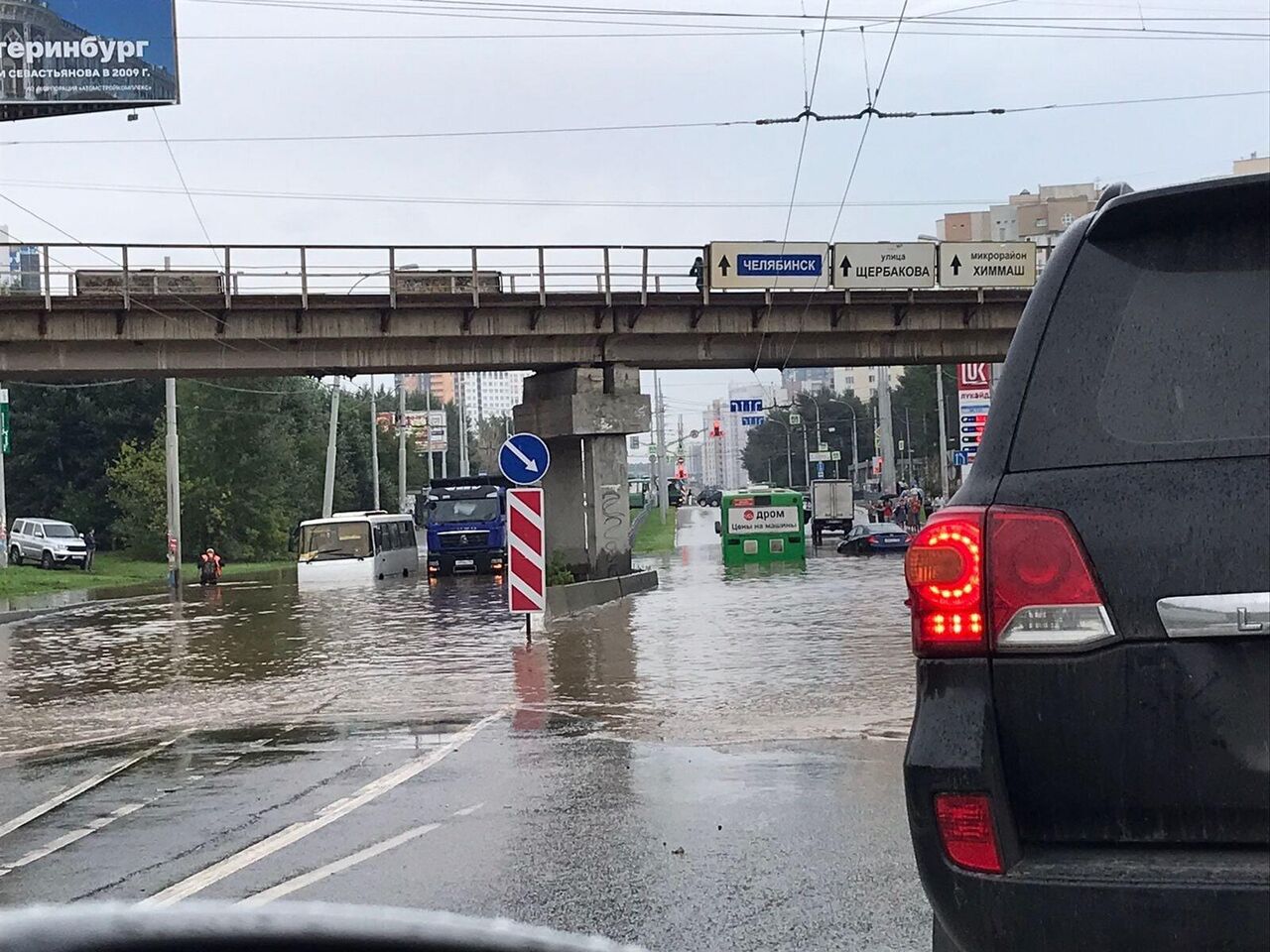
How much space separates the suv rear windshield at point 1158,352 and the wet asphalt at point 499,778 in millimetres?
2914

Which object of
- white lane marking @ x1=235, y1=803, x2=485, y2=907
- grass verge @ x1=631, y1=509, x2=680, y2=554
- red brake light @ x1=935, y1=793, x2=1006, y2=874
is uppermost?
red brake light @ x1=935, y1=793, x2=1006, y2=874

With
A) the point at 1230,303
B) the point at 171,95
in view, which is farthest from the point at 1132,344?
the point at 171,95

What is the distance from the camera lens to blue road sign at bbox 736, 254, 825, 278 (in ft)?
116

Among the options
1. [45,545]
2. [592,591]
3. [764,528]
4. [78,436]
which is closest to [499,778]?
[592,591]

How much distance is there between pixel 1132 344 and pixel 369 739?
9.42 metres

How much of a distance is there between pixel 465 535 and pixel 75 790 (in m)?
34.9

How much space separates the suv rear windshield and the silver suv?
5284 cm

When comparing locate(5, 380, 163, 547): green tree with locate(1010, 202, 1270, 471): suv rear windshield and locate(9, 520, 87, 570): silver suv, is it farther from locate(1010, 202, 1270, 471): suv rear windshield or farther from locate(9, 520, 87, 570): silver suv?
locate(1010, 202, 1270, 471): suv rear windshield

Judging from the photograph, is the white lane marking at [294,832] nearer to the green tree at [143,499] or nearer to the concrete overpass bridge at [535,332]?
the concrete overpass bridge at [535,332]

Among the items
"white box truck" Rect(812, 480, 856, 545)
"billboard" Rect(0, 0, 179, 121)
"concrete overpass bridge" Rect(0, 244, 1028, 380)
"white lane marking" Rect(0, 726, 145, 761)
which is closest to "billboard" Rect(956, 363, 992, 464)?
"concrete overpass bridge" Rect(0, 244, 1028, 380)

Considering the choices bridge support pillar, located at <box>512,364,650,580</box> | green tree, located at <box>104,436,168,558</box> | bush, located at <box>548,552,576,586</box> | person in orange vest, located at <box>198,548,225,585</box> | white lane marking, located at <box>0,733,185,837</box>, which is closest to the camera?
white lane marking, located at <box>0,733,185,837</box>

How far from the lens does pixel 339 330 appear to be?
33500 mm

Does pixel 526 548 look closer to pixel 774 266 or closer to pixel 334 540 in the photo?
pixel 774 266

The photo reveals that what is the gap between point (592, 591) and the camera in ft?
94.6
